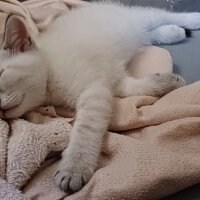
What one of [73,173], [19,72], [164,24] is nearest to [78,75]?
[19,72]

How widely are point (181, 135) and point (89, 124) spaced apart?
255 millimetres

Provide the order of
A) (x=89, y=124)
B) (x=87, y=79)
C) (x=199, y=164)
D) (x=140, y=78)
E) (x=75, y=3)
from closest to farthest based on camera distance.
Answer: (x=199, y=164)
(x=89, y=124)
(x=87, y=79)
(x=140, y=78)
(x=75, y=3)

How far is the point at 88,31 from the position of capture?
5.08ft

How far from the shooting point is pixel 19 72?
1.25 metres

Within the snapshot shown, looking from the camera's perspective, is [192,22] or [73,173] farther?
[192,22]

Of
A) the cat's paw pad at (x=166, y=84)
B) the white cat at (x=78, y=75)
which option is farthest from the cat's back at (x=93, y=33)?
the cat's paw pad at (x=166, y=84)

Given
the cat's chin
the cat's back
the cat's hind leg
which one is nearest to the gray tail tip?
the cat's back

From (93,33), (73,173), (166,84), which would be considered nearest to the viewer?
(73,173)

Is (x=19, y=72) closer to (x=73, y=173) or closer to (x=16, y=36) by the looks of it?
(x=16, y=36)

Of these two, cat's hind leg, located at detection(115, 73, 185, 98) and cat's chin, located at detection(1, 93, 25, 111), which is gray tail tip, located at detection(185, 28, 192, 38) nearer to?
cat's hind leg, located at detection(115, 73, 185, 98)

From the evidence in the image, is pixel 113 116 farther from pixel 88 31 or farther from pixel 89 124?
pixel 88 31

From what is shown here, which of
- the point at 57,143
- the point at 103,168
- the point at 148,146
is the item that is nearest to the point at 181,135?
the point at 148,146

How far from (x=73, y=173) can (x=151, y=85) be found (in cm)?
43

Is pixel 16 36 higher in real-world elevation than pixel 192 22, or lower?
higher
